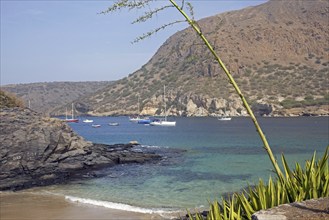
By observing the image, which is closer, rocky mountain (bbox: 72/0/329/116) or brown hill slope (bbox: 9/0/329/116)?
rocky mountain (bbox: 72/0/329/116)

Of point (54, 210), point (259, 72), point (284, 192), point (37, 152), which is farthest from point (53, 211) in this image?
point (259, 72)

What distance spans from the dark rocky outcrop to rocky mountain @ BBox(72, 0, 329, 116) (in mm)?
91140

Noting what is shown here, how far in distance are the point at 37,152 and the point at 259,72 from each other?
4590 inches

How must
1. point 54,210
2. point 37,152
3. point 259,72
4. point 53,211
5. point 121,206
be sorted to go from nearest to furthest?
point 53,211 → point 54,210 → point 121,206 → point 37,152 → point 259,72

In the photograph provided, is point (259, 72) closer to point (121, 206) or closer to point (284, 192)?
point (121, 206)

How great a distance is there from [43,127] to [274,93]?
4202 inches

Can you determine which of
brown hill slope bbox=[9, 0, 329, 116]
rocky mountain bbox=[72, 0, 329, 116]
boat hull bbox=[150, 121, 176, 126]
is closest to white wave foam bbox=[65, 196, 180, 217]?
boat hull bbox=[150, 121, 176, 126]

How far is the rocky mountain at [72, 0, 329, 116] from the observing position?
12369 centimetres

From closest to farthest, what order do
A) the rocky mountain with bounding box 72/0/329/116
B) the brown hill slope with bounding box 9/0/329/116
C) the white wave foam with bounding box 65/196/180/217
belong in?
the white wave foam with bounding box 65/196/180/217, the rocky mountain with bounding box 72/0/329/116, the brown hill slope with bounding box 9/0/329/116

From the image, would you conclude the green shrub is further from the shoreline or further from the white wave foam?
the white wave foam

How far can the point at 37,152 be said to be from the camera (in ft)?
86.4

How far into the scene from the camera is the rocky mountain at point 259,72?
124 m

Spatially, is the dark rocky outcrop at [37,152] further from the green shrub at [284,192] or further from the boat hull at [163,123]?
the boat hull at [163,123]

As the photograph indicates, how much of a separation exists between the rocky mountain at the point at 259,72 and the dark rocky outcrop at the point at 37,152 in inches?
3588
